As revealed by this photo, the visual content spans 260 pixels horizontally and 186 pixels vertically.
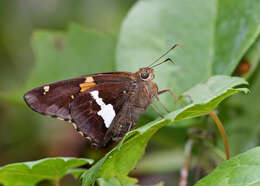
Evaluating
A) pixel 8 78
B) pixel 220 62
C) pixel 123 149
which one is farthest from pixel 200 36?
pixel 8 78

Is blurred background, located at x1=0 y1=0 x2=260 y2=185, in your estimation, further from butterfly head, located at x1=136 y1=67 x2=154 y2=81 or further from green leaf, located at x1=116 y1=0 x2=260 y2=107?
butterfly head, located at x1=136 y1=67 x2=154 y2=81

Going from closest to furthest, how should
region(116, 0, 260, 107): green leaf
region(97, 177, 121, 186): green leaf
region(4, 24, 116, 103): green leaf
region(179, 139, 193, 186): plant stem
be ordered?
region(97, 177, 121, 186): green leaf
region(179, 139, 193, 186): plant stem
region(116, 0, 260, 107): green leaf
region(4, 24, 116, 103): green leaf

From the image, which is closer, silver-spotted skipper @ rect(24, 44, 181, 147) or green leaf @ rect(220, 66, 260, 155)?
silver-spotted skipper @ rect(24, 44, 181, 147)

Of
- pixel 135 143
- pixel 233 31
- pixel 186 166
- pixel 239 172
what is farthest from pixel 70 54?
pixel 239 172

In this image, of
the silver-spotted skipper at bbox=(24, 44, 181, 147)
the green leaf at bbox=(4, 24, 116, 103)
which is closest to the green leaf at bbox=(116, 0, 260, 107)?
the silver-spotted skipper at bbox=(24, 44, 181, 147)

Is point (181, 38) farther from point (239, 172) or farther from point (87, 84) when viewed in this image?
point (239, 172)

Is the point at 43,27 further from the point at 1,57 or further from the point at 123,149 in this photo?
the point at 123,149
